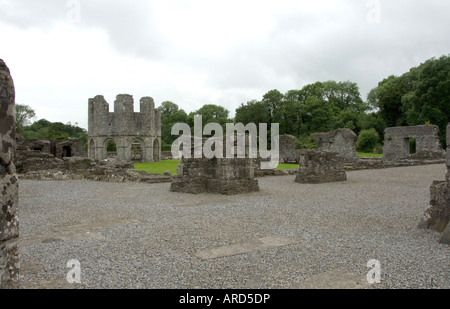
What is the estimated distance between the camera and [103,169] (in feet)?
49.3

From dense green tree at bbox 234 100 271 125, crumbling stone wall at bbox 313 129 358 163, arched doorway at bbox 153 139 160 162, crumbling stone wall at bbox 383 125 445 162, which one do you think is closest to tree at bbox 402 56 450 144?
crumbling stone wall at bbox 383 125 445 162

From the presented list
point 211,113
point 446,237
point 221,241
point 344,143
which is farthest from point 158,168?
point 211,113

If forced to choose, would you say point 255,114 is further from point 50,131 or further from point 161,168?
point 50,131

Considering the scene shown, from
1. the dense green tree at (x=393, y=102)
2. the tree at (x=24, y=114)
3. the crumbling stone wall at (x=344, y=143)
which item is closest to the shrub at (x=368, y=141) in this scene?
the dense green tree at (x=393, y=102)

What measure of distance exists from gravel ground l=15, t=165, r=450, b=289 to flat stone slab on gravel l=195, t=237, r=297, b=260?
130mm

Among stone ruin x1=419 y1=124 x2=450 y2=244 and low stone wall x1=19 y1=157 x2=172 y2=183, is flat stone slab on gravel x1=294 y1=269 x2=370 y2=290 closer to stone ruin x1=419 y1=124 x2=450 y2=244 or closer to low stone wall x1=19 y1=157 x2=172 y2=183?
stone ruin x1=419 y1=124 x2=450 y2=244

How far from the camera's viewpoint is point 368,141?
3838 cm

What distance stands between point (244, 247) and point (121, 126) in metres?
26.9

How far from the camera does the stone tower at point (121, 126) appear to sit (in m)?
29.4

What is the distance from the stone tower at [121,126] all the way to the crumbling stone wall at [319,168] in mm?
19879

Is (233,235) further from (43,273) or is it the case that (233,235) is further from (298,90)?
(298,90)

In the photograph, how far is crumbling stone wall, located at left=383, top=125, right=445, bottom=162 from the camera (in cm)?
2575

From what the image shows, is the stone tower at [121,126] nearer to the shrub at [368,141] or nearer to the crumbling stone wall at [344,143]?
the crumbling stone wall at [344,143]
